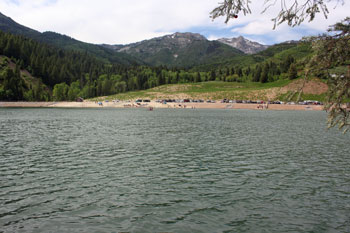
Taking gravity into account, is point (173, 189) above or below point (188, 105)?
below

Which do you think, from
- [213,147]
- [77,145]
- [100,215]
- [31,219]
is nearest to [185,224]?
[100,215]

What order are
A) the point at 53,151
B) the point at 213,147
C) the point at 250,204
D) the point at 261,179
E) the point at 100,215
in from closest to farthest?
1. the point at 100,215
2. the point at 250,204
3. the point at 261,179
4. the point at 53,151
5. the point at 213,147

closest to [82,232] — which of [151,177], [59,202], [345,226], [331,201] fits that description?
[59,202]

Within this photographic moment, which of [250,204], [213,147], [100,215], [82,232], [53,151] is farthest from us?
[213,147]

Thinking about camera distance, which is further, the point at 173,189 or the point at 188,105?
the point at 188,105

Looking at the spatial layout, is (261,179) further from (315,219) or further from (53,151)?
(53,151)

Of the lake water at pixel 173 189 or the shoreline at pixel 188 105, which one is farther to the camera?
the shoreline at pixel 188 105

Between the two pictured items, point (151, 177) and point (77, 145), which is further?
point (77, 145)

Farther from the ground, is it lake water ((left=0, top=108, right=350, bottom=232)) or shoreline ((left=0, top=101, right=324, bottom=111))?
shoreline ((left=0, top=101, right=324, bottom=111))

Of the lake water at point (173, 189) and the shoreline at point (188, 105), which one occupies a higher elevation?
the shoreline at point (188, 105)

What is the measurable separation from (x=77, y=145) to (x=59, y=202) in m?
21.6

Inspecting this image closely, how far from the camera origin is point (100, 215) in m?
15.4

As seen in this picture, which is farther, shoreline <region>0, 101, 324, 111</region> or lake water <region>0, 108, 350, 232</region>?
shoreline <region>0, 101, 324, 111</region>

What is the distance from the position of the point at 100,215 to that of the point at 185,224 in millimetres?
4799
